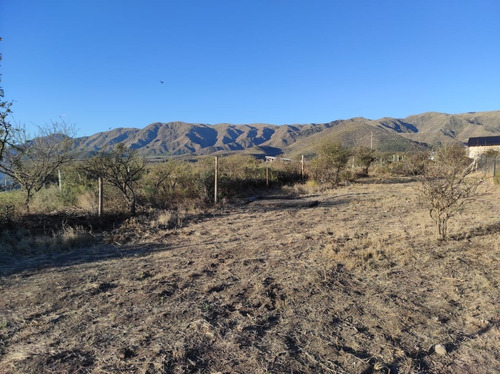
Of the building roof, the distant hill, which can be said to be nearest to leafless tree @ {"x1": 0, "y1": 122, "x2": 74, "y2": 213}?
the building roof

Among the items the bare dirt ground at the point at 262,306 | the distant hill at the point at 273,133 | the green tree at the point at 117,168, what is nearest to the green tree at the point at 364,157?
the bare dirt ground at the point at 262,306

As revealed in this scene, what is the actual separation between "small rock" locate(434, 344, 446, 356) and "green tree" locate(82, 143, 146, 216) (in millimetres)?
8993

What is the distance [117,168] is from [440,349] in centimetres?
947

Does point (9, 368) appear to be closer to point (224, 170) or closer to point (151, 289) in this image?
point (151, 289)

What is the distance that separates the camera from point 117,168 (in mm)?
9859

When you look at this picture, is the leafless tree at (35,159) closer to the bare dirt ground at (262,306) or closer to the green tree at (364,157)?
the bare dirt ground at (262,306)

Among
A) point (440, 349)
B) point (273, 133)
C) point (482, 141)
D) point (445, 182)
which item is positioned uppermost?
point (273, 133)

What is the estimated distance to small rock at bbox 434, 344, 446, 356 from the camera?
2789 millimetres

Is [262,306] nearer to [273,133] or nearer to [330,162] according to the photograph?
[330,162]

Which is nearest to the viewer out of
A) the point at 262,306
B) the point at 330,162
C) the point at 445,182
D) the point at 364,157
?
the point at 262,306

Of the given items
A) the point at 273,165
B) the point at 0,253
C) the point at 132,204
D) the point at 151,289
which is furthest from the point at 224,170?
the point at 151,289

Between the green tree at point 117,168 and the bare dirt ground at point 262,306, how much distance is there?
11.0 ft

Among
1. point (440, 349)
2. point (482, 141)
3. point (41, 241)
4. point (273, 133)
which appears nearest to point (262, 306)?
point (440, 349)

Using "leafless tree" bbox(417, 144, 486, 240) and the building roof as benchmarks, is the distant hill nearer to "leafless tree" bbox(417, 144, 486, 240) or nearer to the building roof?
the building roof
